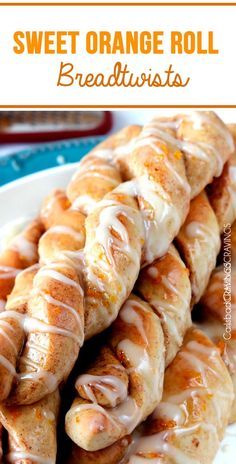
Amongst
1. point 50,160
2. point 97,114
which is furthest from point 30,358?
point 97,114

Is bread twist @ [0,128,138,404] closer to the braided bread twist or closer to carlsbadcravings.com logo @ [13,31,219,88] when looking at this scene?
A: the braided bread twist

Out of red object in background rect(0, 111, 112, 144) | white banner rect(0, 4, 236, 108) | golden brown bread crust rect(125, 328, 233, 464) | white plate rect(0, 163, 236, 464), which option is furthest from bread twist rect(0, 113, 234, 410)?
red object in background rect(0, 111, 112, 144)

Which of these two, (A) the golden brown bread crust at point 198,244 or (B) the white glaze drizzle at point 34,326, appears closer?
(B) the white glaze drizzle at point 34,326

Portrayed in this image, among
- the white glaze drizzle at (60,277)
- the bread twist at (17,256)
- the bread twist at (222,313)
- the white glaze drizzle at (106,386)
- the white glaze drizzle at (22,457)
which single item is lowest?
the bread twist at (222,313)

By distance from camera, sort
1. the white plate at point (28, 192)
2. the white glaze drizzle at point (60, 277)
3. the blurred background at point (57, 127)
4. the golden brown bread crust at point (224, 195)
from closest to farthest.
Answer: the white glaze drizzle at point (60, 277), the golden brown bread crust at point (224, 195), the white plate at point (28, 192), the blurred background at point (57, 127)

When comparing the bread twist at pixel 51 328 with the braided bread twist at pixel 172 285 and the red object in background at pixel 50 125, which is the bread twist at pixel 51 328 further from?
the red object in background at pixel 50 125

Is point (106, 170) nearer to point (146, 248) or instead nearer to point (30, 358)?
point (146, 248)

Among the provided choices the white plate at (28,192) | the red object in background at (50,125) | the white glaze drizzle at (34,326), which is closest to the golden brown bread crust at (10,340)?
the white glaze drizzle at (34,326)

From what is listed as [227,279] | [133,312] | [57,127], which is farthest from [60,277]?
[57,127]
